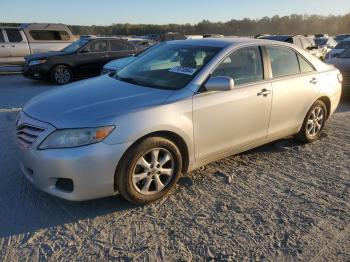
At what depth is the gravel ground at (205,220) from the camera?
2.98 metres

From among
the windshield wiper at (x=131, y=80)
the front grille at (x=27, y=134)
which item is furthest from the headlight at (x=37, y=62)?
the front grille at (x=27, y=134)

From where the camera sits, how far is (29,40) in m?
14.3

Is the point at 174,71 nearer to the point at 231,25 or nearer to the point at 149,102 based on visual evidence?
the point at 149,102

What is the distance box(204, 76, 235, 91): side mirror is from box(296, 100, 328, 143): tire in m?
1.98

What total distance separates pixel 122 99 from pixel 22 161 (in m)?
1.13

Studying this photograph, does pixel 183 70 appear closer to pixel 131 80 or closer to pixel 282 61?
pixel 131 80

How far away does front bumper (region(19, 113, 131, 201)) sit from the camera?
10.6ft

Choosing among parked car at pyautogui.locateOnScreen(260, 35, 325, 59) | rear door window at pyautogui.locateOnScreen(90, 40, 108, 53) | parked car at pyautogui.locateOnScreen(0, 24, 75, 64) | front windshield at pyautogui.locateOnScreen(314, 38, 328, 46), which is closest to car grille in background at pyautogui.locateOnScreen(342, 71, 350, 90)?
parked car at pyautogui.locateOnScreen(260, 35, 325, 59)

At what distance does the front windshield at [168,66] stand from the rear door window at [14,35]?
10.9 metres

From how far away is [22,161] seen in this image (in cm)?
364

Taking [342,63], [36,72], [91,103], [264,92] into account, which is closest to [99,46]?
[36,72]

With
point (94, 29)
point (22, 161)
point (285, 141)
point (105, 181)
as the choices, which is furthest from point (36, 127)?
point (94, 29)

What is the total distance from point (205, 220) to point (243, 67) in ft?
6.28

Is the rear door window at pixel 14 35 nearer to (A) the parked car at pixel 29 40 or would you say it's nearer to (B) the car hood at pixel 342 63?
(A) the parked car at pixel 29 40
